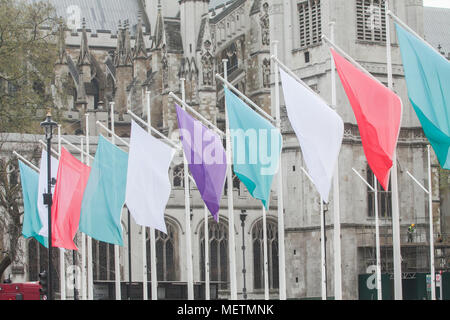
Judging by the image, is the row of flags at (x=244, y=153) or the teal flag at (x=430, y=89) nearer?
the teal flag at (x=430, y=89)

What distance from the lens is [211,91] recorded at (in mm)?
57031

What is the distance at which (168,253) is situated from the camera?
49625mm

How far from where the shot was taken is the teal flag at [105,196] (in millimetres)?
28703

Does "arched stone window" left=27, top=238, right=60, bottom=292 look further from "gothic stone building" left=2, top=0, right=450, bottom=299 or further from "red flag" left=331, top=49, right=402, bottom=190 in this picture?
"red flag" left=331, top=49, right=402, bottom=190

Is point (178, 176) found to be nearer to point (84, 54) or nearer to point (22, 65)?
point (22, 65)

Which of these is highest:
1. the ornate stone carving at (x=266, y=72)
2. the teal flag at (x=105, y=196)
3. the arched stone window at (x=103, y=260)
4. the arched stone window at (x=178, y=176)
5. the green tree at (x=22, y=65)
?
the ornate stone carving at (x=266, y=72)

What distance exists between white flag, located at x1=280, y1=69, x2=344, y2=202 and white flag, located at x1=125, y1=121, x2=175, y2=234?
5962 millimetres

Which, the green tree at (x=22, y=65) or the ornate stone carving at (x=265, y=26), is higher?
the ornate stone carving at (x=265, y=26)

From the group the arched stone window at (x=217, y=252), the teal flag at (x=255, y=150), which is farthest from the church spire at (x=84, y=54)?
the teal flag at (x=255, y=150)

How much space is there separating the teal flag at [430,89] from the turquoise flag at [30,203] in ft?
54.9

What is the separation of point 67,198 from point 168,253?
19.2 m

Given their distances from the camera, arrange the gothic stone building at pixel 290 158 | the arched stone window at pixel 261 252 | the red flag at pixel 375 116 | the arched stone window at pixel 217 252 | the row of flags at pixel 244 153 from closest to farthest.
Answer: the row of flags at pixel 244 153 → the red flag at pixel 375 116 → the gothic stone building at pixel 290 158 → the arched stone window at pixel 217 252 → the arched stone window at pixel 261 252

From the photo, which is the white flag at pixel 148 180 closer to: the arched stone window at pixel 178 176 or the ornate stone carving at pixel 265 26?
the arched stone window at pixel 178 176
